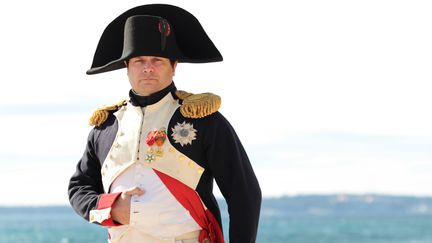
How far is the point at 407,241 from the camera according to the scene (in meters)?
56.6

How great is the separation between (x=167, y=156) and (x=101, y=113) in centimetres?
58

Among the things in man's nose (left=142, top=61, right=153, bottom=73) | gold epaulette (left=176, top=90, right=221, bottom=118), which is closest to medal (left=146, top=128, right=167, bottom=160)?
gold epaulette (left=176, top=90, right=221, bottom=118)

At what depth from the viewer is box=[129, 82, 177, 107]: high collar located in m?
5.49

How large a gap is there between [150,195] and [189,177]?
0.21m

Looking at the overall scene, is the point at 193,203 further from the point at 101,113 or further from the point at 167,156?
the point at 101,113

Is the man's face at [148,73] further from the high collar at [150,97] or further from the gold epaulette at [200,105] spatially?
the gold epaulette at [200,105]

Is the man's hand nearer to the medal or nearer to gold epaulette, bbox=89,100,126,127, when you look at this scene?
the medal

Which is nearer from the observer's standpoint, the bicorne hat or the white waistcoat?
the white waistcoat

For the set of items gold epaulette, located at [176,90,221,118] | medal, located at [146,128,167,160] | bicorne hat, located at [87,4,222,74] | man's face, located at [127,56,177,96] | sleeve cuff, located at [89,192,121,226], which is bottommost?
sleeve cuff, located at [89,192,121,226]

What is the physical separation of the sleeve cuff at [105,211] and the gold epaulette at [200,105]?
537mm

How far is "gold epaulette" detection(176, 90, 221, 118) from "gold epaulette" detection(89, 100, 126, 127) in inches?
17.3

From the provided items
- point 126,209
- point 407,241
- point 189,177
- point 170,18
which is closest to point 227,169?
point 189,177

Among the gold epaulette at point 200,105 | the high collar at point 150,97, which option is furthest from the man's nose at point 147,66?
the gold epaulette at point 200,105

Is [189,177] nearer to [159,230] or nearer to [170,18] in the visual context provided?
[159,230]
